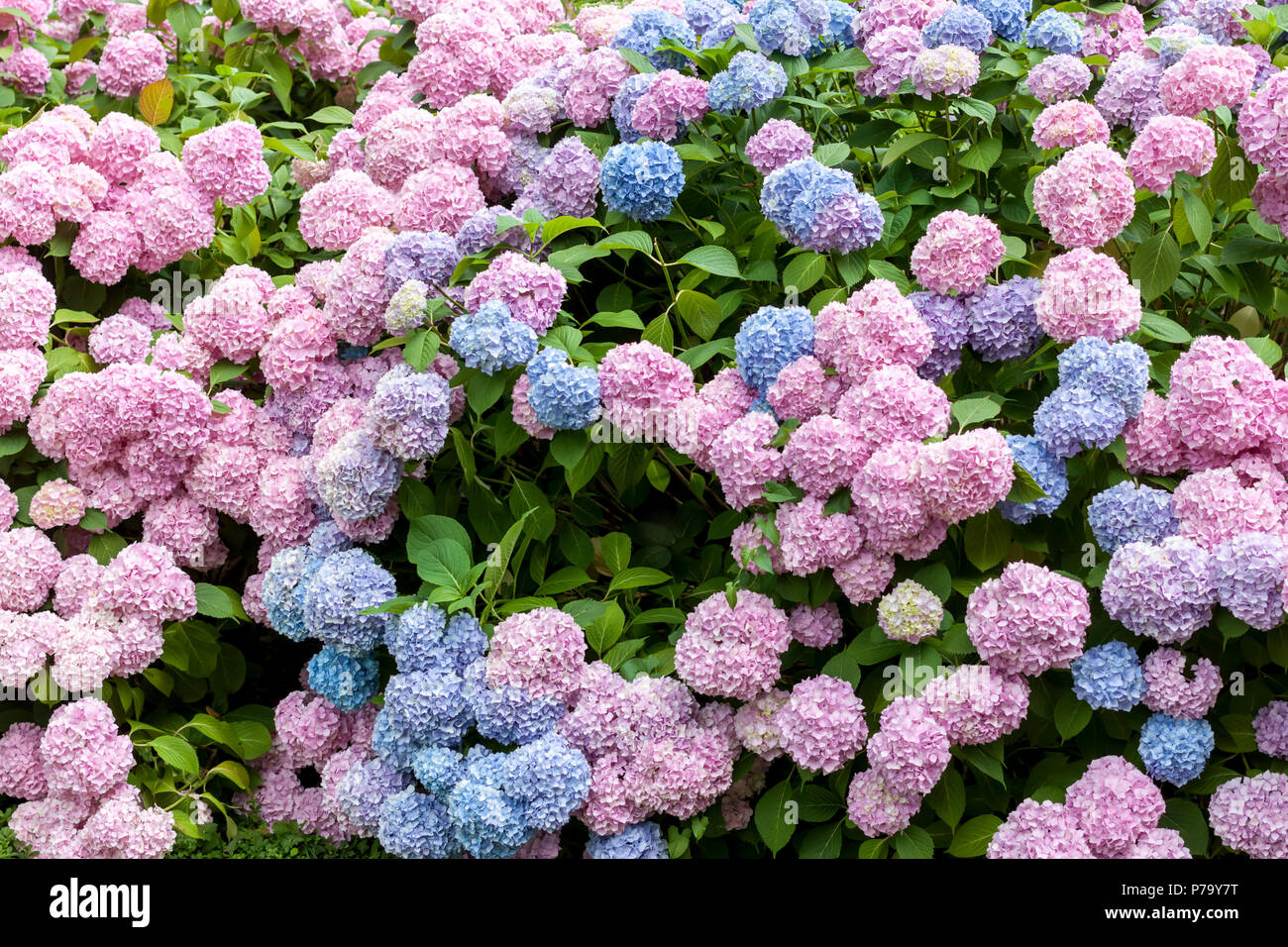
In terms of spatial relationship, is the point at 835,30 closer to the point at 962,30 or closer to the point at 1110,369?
the point at 962,30

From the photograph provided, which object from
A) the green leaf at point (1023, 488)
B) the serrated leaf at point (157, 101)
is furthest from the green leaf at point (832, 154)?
the serrated leaf at point (157, 101)

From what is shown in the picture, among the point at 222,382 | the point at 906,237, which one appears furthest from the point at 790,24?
the point at 222,382

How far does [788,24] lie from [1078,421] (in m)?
1.39

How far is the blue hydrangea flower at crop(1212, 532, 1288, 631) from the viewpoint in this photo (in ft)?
8.32

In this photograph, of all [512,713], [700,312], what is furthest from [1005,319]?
[512,713]

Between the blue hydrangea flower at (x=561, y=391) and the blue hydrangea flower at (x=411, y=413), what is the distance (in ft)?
0.76

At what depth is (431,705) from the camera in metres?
2.98

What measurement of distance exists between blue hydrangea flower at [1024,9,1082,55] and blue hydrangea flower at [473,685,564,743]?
2.08m

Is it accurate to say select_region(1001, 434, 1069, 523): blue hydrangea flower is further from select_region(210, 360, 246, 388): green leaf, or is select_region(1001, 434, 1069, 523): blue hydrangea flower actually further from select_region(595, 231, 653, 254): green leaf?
select_region(210, 360, 246, 388): green leaf

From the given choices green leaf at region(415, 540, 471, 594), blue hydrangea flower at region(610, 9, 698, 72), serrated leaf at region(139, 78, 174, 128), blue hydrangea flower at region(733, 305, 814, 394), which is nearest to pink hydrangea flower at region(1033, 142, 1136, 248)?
blue hydrangea flower at region(733, 305, 814, 394)

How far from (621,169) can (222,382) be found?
130cm

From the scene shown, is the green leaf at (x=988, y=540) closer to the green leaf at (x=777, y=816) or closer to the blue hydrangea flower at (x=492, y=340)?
the green leaf at (x=777, y=816)

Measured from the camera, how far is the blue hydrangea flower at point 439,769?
2.96 m
